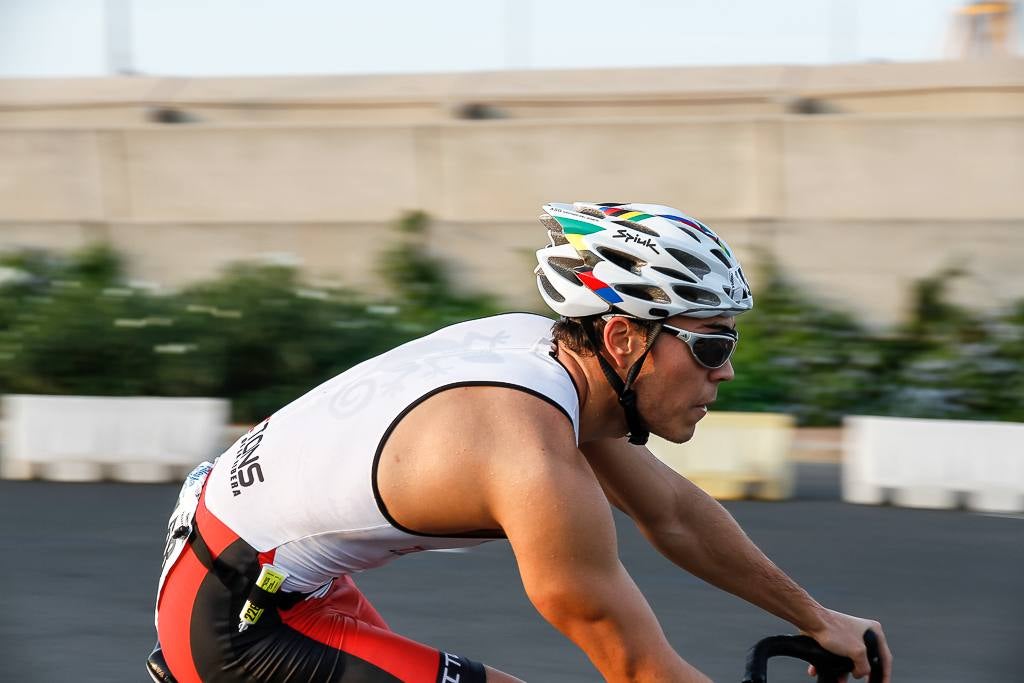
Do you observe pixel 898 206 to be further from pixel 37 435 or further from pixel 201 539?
pixel 201 539

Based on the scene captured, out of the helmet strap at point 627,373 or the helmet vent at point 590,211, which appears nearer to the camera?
the helmet strap at point 627,373

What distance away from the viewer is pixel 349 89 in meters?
15.8

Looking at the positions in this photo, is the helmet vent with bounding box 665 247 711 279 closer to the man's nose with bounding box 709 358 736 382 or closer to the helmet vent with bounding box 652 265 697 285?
the helmet vent with bounding box 652 265 697 285

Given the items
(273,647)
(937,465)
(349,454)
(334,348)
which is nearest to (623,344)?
(349,454)

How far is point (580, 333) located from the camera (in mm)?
2682

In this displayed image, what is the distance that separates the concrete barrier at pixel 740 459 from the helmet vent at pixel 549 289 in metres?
5.77

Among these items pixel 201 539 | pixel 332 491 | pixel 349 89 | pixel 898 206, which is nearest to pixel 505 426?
pixel 332 491

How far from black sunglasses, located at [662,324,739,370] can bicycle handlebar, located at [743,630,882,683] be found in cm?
54

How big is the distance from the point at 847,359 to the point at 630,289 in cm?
919

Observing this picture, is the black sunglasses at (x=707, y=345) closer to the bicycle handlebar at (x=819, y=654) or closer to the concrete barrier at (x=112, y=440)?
the bicycle handlebar at (x=819, y=654)

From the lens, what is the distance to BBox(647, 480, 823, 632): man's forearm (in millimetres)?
2975

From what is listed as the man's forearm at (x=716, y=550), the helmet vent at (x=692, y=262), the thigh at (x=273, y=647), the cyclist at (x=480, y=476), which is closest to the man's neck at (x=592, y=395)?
the cyclist at (x=480, y=476)

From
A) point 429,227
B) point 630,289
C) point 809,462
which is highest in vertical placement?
point 630,289

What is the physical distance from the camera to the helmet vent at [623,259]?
8.78 ft
